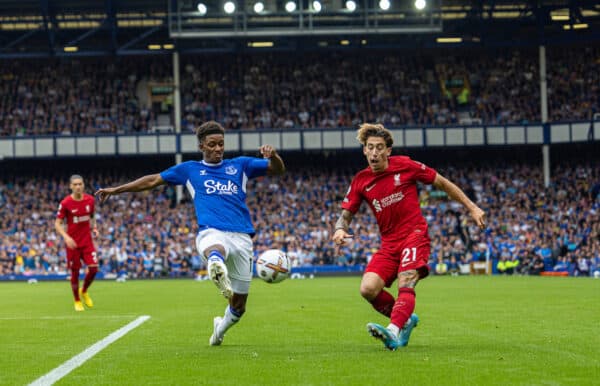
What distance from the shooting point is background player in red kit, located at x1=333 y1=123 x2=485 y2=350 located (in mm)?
10594

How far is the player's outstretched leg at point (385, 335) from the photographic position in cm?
966

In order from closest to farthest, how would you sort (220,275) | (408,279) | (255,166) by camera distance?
(220,275)
(408,279)
(255,166)

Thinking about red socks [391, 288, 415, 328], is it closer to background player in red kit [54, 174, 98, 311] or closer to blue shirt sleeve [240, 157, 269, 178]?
blue shirt sleeve [240, 157, 269, 178]

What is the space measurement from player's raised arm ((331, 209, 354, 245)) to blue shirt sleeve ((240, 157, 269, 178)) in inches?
39.2

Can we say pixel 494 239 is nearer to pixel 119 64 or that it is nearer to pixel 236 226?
pixel 119 64

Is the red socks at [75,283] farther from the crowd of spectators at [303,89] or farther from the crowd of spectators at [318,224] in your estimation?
the crowd of spectators at [303,89]

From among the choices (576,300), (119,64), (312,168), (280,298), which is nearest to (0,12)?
(119,64)

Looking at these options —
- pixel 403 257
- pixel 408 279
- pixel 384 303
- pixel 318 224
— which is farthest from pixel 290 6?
pixel 408 279

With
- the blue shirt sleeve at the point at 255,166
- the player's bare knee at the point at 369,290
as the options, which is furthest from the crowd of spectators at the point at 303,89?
the player's bare knee at the point at 369,290

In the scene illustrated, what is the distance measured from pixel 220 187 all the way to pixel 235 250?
0.74 meters

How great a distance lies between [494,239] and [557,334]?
121 ft

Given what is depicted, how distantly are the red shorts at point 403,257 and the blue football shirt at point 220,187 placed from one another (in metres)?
1.45

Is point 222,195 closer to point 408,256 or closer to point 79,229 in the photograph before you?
point 408,256

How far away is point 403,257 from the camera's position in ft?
34.7
